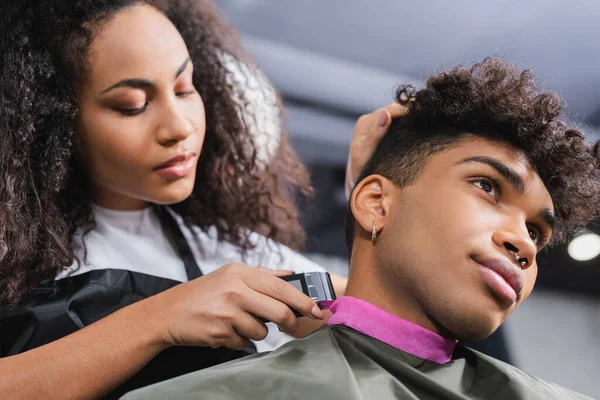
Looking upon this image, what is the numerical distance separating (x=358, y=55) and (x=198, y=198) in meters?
0.77

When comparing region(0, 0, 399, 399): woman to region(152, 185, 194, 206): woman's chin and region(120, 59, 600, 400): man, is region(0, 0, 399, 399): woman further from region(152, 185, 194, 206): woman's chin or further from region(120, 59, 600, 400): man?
region(120, 59, 600, 400): man

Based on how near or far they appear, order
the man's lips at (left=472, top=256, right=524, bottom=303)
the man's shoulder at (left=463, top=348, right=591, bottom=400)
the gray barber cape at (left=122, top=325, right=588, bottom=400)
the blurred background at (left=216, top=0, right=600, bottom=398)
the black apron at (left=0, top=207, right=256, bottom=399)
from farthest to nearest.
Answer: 1. the blurred background at (left=216, top=0, right=600, bottom=398)
2. the black apron at (left=0, top=207, right=256, bottom=399)
3. the man's shoulder at (left=463, top=348, right=591, bottom=400)
4. the man's lips at (left=472, top=256, right=524, bottom=303)
5. the gray barber cape at (left=122, top=325, right=588, bottom=400)

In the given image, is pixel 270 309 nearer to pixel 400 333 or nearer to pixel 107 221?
pixel 400 333

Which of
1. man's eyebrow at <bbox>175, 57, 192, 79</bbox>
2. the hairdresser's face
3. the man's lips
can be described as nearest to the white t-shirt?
the hairdresser's face

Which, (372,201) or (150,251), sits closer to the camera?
(372,201)

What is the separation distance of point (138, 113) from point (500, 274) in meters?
0.80

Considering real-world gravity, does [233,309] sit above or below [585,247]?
below

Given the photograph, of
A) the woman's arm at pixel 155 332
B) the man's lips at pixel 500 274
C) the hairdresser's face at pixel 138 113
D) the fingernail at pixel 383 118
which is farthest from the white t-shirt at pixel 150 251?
the man's lips at pixel 500 274

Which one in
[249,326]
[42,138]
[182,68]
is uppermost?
[182,68]

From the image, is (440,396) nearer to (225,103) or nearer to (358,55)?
(225,103)

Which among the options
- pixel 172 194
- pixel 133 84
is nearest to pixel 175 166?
pixel 172 194

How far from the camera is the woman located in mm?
1258

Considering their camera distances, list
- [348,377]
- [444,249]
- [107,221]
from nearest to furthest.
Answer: [348,377]
[444,249]
[107,221]

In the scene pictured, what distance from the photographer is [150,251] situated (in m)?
1.63
